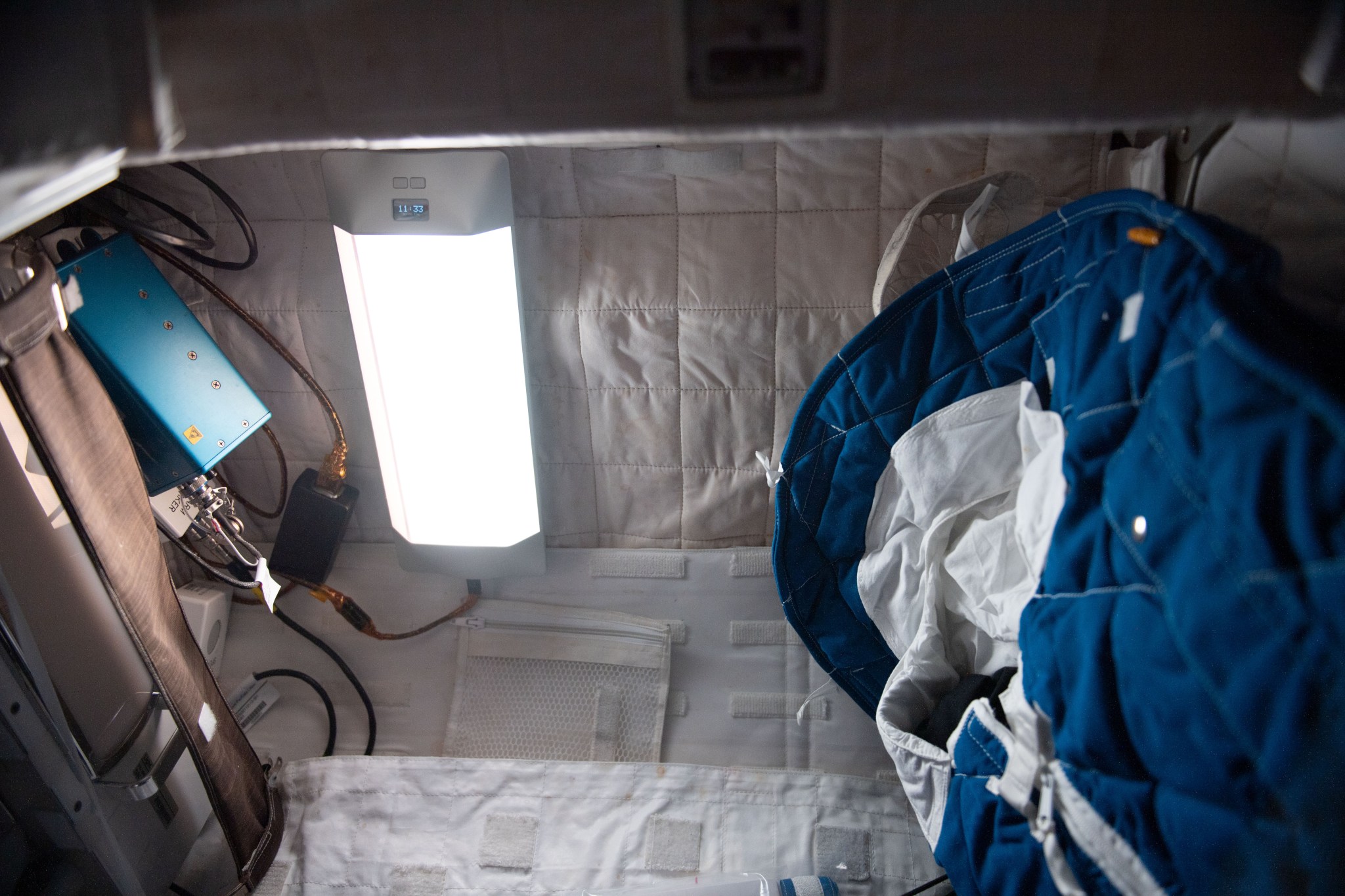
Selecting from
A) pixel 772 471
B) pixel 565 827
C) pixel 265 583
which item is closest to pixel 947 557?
pixel 772 471

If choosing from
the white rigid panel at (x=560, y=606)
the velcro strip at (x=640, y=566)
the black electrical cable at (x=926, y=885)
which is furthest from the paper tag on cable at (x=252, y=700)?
the black electrical cable at (x=926, y=885)

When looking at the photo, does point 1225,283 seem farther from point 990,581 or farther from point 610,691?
point 610,691

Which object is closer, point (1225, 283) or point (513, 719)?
point (1225, 283)

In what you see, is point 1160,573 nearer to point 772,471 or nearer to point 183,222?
point 772,471

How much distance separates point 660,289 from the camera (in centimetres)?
119

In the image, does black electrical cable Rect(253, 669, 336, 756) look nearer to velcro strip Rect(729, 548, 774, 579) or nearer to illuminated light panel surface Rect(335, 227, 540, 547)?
illuminated light panel surface Rect(335, 227, 540, 547)

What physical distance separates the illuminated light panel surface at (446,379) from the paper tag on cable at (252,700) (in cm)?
36

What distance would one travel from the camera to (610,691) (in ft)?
4.15

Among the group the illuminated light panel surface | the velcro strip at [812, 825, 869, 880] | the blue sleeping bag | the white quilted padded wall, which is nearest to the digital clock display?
the illuminated light panel surface

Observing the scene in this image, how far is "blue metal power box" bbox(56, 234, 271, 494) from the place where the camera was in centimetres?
101

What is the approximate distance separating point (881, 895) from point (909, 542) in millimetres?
482

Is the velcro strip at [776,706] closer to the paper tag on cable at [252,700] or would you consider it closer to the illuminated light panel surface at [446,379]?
the illuminated light panel surface at [446,379]

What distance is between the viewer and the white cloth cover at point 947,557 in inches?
35.0

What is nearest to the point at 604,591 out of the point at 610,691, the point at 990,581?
the point at 610,691
